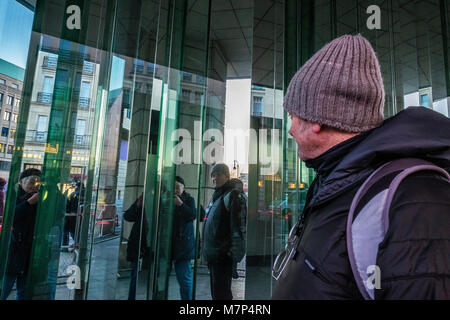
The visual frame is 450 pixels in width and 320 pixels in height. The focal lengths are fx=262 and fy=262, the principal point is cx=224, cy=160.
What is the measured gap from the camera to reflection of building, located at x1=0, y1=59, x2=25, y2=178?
213 centimetres

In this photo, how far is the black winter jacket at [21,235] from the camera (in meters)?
2.10

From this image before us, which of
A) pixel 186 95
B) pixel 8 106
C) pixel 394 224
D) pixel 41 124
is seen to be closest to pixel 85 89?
pixel 41 124

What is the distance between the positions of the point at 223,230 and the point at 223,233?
0.03 m

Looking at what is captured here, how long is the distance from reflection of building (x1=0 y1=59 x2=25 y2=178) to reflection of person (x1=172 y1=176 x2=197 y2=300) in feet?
4.58

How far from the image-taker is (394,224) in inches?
19.9

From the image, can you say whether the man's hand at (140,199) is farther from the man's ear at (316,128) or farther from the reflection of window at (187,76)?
the man's ear at (316,128)

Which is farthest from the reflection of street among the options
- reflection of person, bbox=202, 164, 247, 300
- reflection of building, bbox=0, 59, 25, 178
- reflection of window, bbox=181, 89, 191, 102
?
reflection of window, bbox=181, 89, 191, 102

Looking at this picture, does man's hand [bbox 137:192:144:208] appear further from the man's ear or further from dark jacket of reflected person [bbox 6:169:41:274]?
the man's ear

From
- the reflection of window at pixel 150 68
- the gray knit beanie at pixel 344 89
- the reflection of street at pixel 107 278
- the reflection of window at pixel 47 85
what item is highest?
the reflection of window at pixel 150 68

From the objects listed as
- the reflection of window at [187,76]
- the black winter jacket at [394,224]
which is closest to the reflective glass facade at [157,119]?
the reflection of window at [187,76]

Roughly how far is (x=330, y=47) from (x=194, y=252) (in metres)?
2.26

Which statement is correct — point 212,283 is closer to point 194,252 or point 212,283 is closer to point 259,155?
point 194,252

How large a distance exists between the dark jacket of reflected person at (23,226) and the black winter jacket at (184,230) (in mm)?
1174

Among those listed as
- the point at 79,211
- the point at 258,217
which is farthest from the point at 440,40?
the point at 79,211
